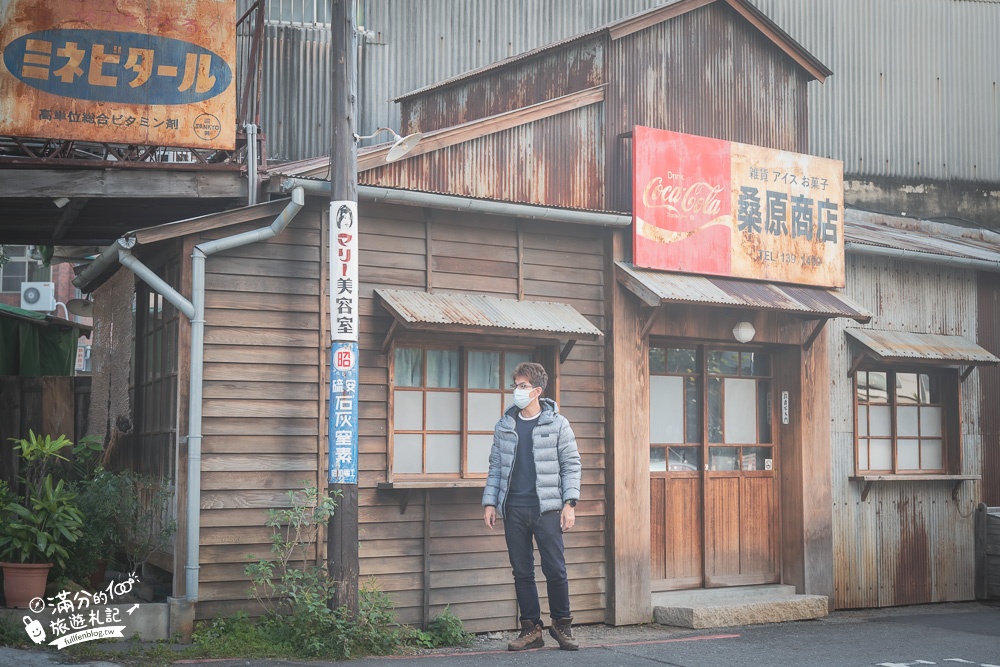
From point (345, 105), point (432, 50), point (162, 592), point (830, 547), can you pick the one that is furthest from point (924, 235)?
point (162, 592)

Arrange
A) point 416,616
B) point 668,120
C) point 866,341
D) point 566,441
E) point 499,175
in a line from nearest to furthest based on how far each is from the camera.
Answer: point 566,441
point 416,616
point 499,175
point 668,120
point 866,341

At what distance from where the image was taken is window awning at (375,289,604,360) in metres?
8.73

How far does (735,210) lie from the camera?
35.0 ft

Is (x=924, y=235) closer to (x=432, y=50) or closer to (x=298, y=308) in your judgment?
(x=432, y=50)

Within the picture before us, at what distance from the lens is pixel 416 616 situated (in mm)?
8922

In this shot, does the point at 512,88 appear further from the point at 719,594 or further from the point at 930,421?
the point at 930,421

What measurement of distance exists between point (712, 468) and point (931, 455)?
3294 millimetres

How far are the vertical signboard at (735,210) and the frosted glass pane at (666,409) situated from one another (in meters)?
1.19

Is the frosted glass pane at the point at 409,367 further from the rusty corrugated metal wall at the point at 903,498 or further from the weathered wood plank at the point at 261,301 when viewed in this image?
the rusty corrugated metal wall at the point at 903,498

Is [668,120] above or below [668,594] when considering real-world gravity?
above

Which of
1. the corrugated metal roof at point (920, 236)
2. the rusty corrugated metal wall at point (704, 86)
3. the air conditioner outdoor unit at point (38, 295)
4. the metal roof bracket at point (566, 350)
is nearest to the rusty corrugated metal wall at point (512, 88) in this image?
the rusty corrugated metal wall at point (704, 86)

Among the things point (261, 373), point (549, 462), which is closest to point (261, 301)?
point (261, 373)

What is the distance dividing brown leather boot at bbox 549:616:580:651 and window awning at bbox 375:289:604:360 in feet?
7.83

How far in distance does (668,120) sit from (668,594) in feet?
15.2
